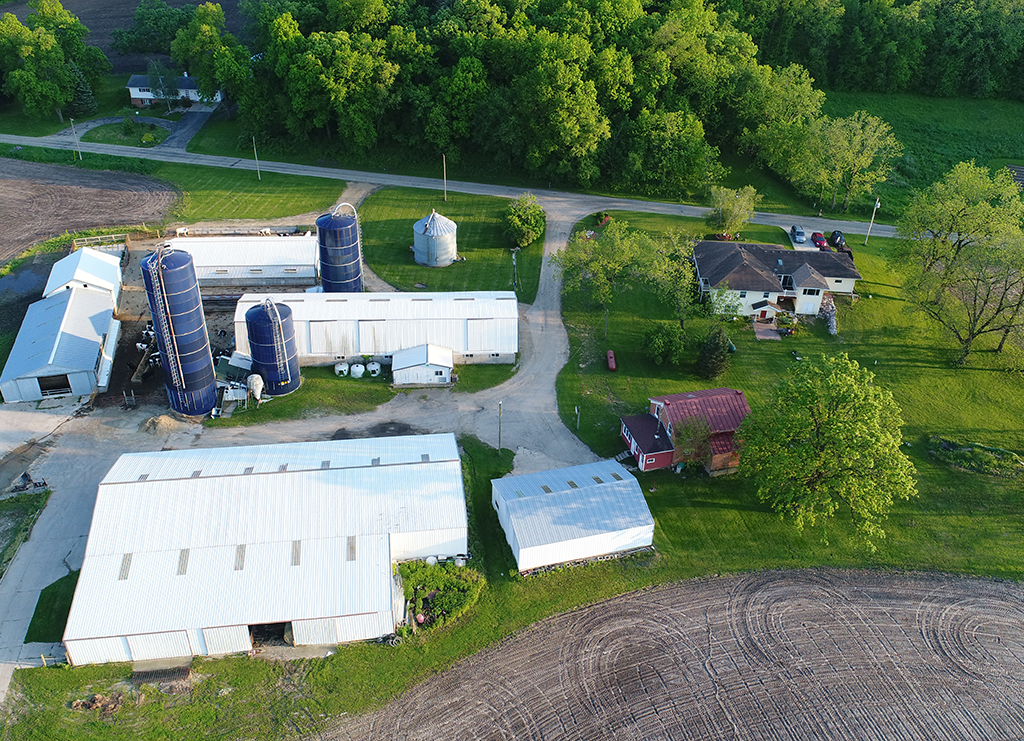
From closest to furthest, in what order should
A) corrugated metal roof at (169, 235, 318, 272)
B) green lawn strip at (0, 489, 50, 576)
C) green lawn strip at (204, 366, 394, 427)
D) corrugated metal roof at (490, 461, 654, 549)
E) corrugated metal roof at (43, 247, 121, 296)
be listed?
corrugated metal roof at (490, 461, 654, 549)
green lawn strip at (0, 489, 50, 576)
green lawn strip at (204, 366, 394, 427)
corrugated metal roof at (43, 247, 121, 296)
corrugated metal roof at (169, 235, 318, 272)

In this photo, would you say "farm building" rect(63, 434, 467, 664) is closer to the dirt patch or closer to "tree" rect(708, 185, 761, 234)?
the dirt patch

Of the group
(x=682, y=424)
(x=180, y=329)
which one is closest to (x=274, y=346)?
(x=180, y=329)

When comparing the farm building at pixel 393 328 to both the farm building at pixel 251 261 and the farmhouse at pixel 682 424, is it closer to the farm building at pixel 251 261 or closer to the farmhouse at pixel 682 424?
the farm building at pixel 251 261

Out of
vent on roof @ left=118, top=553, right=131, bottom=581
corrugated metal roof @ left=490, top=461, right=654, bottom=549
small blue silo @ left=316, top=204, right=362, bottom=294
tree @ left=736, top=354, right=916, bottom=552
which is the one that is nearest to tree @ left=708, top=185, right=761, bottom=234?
tree @ left=736, top=354, right=916, bottom=552

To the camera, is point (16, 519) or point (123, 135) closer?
point (16, 519)

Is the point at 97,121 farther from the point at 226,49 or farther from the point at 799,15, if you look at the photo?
the point at 799,15

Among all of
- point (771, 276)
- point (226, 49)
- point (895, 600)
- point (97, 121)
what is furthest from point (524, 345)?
point (97, 121)

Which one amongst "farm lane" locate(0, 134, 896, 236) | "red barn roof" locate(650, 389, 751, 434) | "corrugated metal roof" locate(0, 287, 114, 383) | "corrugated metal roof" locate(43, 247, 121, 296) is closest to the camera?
"red barn roof" locate(650, 389, 751, 434)

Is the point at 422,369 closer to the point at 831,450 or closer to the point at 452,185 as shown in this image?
the point at 831,450
